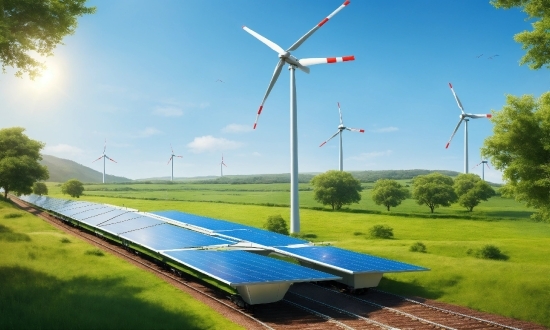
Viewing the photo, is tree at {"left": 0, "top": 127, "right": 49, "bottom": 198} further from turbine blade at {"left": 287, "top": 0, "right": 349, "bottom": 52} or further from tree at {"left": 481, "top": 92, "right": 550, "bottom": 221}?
tree at {"left": 481, "top": 92, "right": 550, "bottom": 221}

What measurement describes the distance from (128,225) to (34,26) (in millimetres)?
22364

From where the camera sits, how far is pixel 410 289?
30859mm

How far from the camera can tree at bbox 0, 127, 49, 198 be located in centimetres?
7597

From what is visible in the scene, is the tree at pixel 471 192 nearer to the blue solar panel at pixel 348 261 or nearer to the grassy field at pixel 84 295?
the blue solar panel at pixel 348 261

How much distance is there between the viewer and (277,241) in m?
37.7

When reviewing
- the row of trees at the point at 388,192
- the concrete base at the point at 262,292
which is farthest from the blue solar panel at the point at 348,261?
the row of trees at the point at 388,192

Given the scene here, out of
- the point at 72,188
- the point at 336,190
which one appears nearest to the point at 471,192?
the point at 336,190

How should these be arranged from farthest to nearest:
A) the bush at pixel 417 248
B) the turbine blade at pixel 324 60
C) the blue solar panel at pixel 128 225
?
the turbine blade at pixel 324 60
the bush at pixel 417 248
the blue solar panel at pixel 128 225

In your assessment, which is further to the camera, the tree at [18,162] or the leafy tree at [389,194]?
the leafy tree at [389,194]

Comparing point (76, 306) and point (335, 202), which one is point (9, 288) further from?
point (335, 202)

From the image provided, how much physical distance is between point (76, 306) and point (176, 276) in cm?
1078

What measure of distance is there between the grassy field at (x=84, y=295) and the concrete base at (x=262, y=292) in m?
1.81

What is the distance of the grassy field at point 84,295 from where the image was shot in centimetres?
1972

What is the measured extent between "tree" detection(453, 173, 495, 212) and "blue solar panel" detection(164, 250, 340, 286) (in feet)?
274
